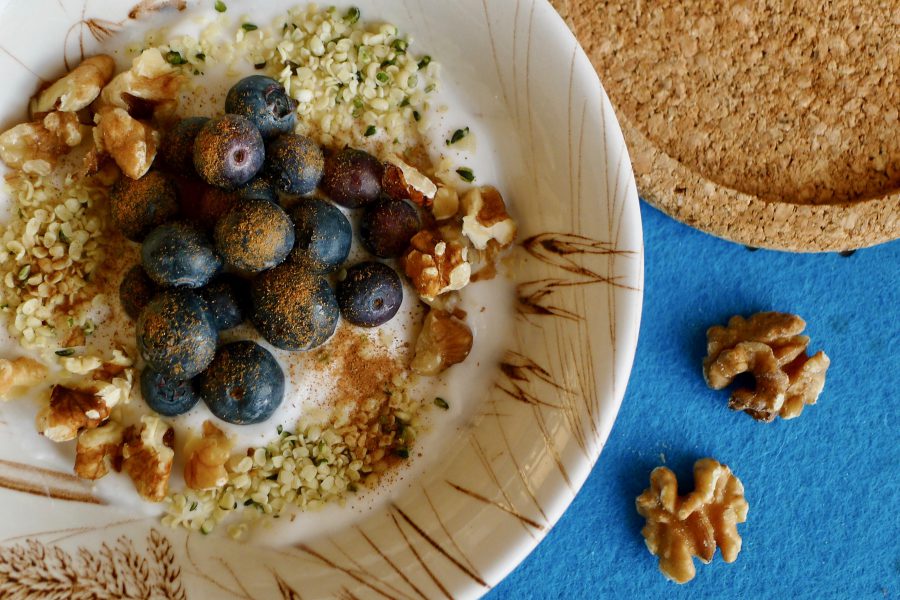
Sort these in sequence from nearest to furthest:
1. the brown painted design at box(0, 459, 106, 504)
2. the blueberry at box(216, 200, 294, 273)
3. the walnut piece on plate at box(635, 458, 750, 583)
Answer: the blueberry at box(216, 200, 294, 273)
the brown painted design at box(0, 459, 106, 504)
the walnut piece on plate at box(635, 458, 750, 583)

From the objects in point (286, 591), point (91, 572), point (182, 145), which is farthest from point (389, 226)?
point (91, 572)

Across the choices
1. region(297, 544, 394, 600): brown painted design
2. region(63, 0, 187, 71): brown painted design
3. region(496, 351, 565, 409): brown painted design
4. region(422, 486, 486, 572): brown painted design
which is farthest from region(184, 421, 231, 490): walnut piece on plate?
region(63, 0, 187, 71): brown painted design

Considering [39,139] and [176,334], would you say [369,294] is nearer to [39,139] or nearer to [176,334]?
[176,334]

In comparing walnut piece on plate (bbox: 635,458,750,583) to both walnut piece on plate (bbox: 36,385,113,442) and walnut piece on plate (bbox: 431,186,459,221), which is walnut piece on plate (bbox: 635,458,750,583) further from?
walnut piece on plate (bbox: 36,385,113,442)

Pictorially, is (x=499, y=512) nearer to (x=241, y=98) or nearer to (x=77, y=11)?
(x=241, y=98)

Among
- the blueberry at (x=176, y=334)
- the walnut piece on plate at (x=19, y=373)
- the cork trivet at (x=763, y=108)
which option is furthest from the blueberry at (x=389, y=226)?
the walnut piece on plate at (x=19, y=373)

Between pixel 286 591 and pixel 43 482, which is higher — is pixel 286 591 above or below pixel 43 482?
below
